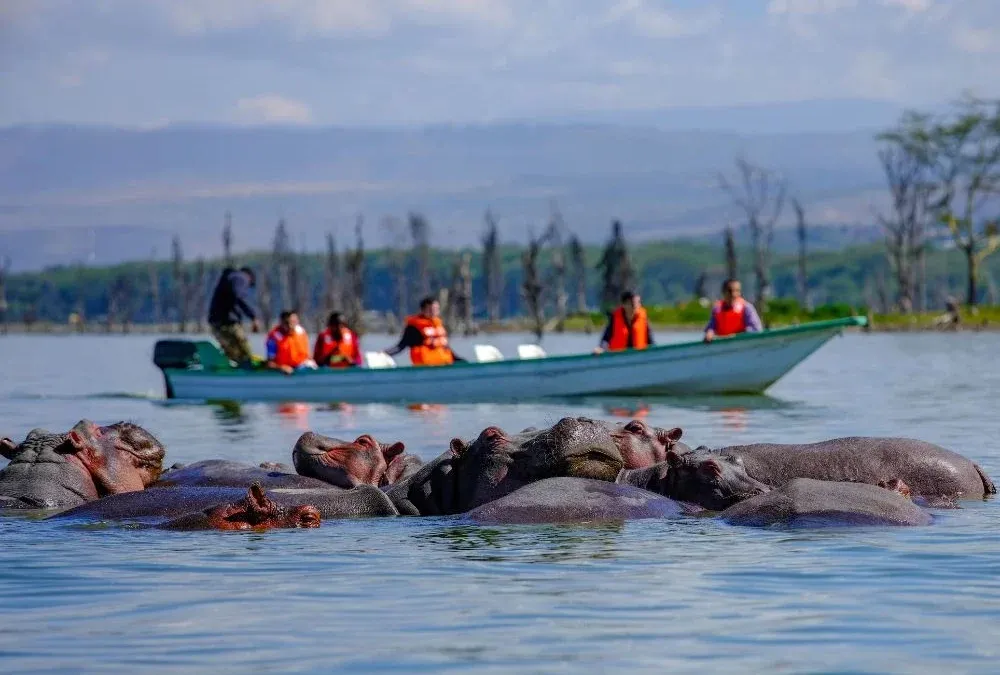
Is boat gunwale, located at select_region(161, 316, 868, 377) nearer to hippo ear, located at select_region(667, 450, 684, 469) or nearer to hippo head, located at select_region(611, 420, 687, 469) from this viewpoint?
hippo head, located at select_region(611, 420, 687, 469)

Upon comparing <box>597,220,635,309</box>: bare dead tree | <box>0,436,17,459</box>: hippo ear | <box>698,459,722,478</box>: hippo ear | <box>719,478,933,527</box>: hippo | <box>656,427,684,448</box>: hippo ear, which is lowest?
<box>719,478,933,527</box>: hippo

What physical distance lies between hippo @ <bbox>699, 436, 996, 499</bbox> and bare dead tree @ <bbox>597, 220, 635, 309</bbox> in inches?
4661

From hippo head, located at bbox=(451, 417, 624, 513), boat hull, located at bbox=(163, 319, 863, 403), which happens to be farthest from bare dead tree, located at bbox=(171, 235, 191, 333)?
hippo head, located at bbox=(451, 417, 624, 513)

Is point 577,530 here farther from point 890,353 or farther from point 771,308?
point 771,308

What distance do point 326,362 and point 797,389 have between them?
9.30 meters

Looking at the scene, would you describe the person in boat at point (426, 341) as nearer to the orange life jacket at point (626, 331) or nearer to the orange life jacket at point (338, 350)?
the orange life jacket at point (338, 350)

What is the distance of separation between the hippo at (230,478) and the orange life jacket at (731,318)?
19.3 meters

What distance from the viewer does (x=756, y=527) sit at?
11.9 meters

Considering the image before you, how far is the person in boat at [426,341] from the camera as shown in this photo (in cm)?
3222

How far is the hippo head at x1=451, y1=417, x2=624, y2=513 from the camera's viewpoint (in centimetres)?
1246

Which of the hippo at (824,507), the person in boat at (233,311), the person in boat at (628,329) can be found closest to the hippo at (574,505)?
the hippo at (824,507)

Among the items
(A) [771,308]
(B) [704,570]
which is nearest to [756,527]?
(B) [704,570]

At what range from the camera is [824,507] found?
1190cm

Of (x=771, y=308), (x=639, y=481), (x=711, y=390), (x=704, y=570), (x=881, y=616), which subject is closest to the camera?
(x=881, y=616)
